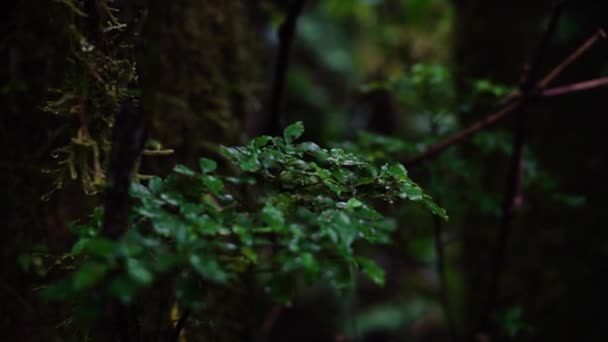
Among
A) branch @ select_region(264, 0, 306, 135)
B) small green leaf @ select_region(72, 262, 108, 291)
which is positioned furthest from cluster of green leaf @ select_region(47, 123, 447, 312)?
branch @ select_region(264, 0, 306, 135)

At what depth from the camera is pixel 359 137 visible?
195cm

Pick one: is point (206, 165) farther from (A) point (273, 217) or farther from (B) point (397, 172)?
(B) point (397, 172)

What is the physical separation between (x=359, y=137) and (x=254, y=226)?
3.81ft

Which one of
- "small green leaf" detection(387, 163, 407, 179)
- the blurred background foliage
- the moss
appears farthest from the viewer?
the moss

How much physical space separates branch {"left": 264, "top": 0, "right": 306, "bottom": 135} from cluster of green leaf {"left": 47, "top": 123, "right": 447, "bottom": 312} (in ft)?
3.15

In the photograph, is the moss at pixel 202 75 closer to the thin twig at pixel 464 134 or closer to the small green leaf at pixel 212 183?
the thin twig at pixel 464 134

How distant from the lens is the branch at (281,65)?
183 centimetres

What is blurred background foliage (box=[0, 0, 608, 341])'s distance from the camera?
1254mm

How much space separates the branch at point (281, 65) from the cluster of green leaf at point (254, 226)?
0.96 metres

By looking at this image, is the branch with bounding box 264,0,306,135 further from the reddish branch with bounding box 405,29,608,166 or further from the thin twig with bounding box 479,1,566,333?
the thin twig with bounding box 479,1,566,333

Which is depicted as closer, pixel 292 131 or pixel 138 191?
pixel 138 191

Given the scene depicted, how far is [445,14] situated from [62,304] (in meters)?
2.96

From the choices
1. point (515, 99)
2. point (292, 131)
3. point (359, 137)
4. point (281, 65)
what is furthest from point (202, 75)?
point (292, 131)

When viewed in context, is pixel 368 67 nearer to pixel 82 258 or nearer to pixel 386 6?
pixel 386 6
